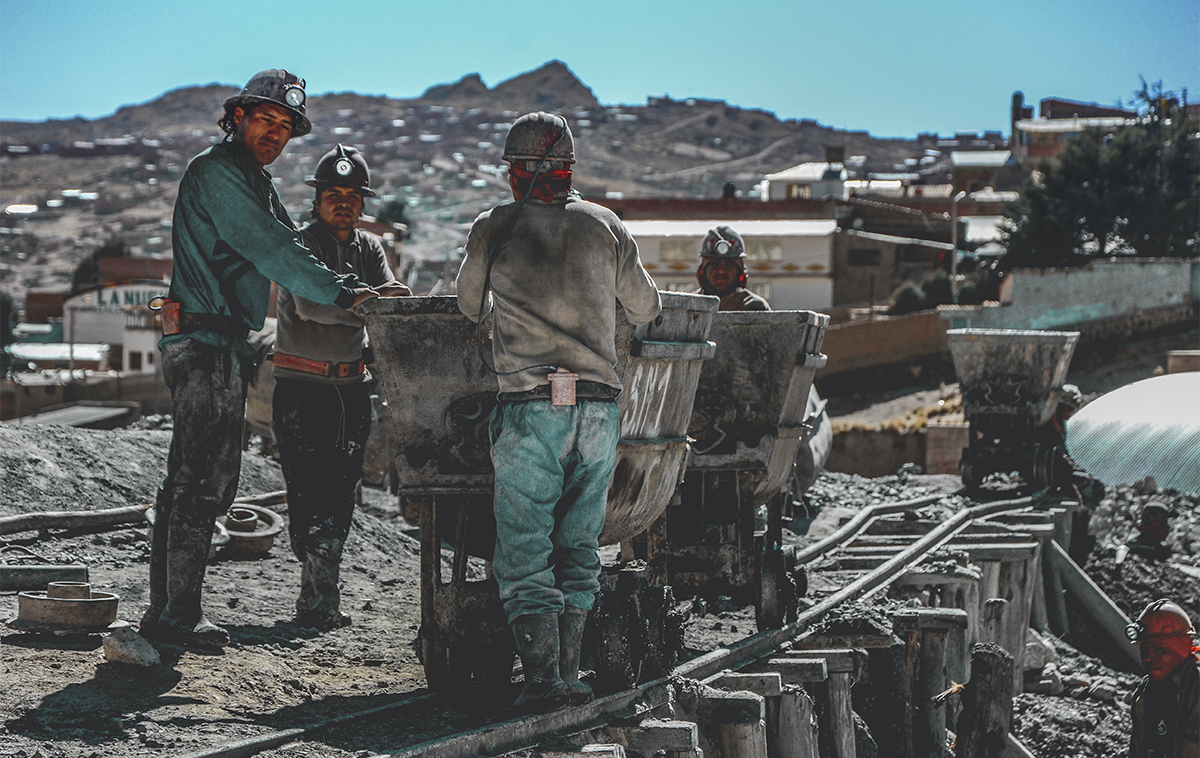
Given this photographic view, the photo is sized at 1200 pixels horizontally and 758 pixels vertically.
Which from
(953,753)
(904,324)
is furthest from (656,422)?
(904,324)

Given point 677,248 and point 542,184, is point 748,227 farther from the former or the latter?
point 542,184

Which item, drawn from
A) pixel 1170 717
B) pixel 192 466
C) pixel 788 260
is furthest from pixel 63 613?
pixel 788 260

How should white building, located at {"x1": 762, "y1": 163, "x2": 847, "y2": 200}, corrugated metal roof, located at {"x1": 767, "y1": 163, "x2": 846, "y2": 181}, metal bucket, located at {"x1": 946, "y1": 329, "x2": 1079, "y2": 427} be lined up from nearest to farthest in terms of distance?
metal bucket, located at {"x1": 946, "y1": 329, "x2": 1079, "y2": 427} < white building, located at {"x1": 762, "y1": 163, "x2": 847, "y2": 200} < corrugated metal roof, located at {"x1": 767, "y1": 163, "x2": 846, "y2": 181}

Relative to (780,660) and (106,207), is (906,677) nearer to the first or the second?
(780,660)

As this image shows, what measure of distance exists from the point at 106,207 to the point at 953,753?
406 ft

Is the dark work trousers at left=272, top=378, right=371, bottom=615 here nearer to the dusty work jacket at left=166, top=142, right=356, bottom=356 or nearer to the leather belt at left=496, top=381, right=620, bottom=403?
the dusty work jacket at left=166, top=142, right=356, bottom=356

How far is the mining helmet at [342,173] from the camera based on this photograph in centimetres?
616

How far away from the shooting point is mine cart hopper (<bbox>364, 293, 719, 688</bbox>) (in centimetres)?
485

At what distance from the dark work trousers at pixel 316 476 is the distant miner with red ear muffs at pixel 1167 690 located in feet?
12.6

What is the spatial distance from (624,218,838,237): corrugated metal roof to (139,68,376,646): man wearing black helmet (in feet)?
138

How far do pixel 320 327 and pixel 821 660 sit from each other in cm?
267

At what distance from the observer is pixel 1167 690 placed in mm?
6766

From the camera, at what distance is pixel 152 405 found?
35.7 m

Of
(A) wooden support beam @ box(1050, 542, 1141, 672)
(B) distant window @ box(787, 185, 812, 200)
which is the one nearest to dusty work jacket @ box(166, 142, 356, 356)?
(A) wooden support beam @ box(1050, 542, 1141, 672)
